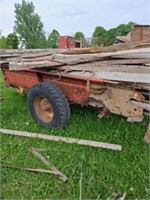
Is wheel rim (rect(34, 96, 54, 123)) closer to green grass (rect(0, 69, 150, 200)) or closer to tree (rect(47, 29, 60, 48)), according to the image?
green grass (rect(0, 69, 150, 200))

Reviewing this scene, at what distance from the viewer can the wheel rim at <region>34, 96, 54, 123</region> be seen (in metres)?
4.15

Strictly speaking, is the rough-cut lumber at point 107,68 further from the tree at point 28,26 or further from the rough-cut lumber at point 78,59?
the tree at point 28,26

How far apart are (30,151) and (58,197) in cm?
96

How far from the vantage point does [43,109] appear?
4215 millimetres

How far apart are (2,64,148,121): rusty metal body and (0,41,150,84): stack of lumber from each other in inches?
4.1

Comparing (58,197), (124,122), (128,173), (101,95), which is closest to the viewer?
(58,197)

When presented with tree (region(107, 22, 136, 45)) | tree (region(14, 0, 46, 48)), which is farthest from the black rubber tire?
tree (region(14, 0, 46, 48))

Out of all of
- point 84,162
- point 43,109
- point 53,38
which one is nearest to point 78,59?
point 43,109

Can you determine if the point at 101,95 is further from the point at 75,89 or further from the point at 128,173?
the point at 128,173

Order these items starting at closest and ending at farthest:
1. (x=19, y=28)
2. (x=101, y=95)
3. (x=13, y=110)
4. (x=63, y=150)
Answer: (x=101, y=95) < (x=63, y=150) < (x=13, y=110) < (x=19, y=28)

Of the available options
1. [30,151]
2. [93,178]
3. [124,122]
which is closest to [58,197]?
[93,178]

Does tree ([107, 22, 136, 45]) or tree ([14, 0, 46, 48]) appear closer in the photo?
tree ([107, 22, 136, 45])

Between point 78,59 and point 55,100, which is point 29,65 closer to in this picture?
point 55,100

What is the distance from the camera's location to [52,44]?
22.5 meters
